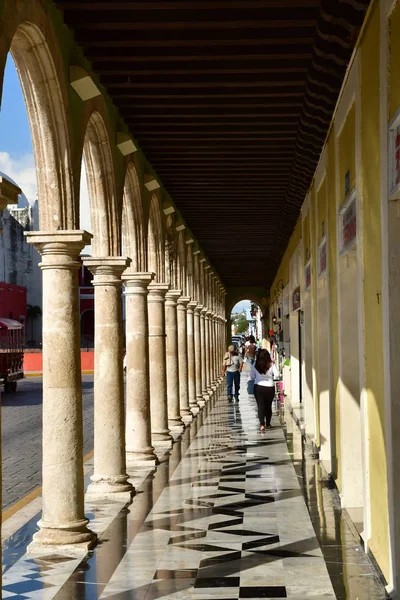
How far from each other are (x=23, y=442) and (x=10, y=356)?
13.2 metres

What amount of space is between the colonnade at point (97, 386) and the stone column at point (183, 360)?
2710mm

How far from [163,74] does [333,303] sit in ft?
10.2

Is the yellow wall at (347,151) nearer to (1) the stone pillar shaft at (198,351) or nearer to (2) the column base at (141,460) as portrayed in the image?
(2) the column base at (141,460)

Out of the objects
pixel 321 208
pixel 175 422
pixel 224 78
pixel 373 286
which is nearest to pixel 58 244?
pixel 224 78

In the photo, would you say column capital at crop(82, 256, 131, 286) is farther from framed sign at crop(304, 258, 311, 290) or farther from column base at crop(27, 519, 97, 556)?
framed sign at crop(304, 258, 311, 290)

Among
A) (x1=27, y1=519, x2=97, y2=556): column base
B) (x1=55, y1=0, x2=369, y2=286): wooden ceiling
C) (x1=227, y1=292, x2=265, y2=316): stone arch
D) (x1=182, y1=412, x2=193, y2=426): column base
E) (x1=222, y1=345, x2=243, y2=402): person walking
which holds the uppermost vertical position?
(x1=227, y1=292, x2=265, y2=316): stone arch

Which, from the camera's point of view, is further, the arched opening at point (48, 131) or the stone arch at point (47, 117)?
the arched opening at point (48, 131)

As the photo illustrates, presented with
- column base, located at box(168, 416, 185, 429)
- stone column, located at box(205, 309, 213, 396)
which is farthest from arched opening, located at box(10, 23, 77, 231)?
A: stone column, located at box(205, 309, 213, 396)

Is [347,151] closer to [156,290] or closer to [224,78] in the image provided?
[224,78]

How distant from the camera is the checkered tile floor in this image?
6.00m

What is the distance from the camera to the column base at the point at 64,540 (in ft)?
23.5

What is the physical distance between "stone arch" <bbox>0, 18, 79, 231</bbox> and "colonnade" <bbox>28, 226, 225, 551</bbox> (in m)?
0.24

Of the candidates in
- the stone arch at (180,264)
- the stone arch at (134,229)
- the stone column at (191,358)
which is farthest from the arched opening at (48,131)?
the stone column at (191,358)

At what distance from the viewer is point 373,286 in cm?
624
